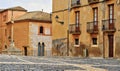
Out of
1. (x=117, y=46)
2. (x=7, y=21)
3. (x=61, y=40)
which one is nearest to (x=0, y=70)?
(x=117, y=46)

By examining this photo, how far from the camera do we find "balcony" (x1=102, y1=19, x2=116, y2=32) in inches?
1106

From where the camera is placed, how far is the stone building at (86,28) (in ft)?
93.3

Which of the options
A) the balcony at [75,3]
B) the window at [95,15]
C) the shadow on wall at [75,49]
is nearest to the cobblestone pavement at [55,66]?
the shadow on wall at [75,49]

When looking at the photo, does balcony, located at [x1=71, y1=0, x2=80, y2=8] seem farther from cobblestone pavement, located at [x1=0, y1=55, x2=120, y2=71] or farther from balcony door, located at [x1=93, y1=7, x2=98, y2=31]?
cobblestone pavement, located at [x1=0, y1=55, x2=120, y2=71]

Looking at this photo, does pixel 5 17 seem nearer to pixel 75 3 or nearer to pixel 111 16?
pixel 75 3

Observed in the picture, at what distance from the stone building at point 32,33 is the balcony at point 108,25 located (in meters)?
22.6

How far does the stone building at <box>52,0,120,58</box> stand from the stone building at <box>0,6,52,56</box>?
13.2 m

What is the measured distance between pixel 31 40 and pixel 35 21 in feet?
10.2

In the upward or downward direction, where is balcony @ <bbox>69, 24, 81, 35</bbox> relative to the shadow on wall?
upward

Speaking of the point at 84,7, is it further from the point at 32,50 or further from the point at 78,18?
the point at 32,50

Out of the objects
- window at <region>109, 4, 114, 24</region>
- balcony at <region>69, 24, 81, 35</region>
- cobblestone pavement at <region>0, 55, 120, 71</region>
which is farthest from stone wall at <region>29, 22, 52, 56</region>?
cobblestone pavement at <region>0, 55, 120, 71</region>

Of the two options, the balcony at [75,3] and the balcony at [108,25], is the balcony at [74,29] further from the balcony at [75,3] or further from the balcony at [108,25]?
the balcony at [108,25]

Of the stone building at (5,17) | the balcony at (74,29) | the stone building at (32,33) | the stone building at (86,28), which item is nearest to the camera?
the stone building at (86,28)

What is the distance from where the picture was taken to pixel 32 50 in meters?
50.6
